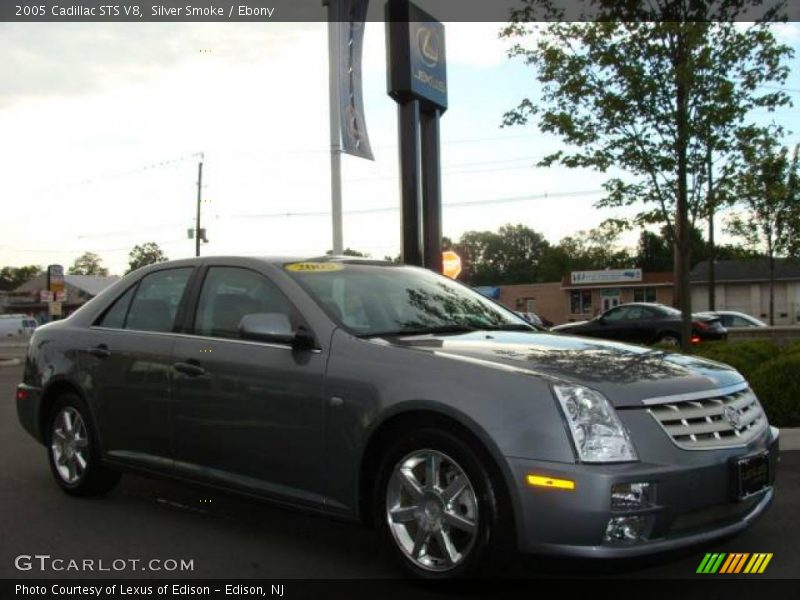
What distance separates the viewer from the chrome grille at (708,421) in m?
3.34

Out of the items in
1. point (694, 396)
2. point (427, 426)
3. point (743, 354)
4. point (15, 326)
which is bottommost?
point (15, 326)

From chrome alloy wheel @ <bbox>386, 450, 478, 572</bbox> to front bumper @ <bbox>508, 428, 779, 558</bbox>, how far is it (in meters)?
0.28

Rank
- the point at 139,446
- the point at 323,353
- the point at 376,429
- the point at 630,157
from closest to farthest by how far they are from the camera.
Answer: the point at 376,429, the point at 323,353, the point at 139,446, the point at 630,157

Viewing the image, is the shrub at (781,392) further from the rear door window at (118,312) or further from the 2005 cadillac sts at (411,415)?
the rear door window at (118,312)

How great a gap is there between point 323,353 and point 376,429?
53 centimetres

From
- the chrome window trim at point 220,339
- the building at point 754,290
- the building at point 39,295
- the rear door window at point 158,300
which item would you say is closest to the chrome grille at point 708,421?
the chrome window trim at point 220,339

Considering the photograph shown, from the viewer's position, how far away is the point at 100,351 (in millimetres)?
5215

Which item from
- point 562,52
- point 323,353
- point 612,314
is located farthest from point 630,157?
point 612,314

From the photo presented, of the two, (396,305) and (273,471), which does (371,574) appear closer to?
(273,471)

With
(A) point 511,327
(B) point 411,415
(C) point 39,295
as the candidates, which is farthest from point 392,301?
(C) point 39,295

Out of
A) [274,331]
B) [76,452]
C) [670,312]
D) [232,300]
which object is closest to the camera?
[274,331]

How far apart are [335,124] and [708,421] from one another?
9.61m

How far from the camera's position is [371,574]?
384 centimetres

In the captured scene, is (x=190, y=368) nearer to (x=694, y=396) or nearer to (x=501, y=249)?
(x=694, y=396)
